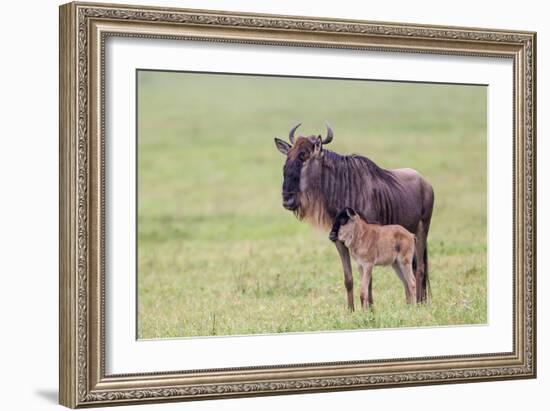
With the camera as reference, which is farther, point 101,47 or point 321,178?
point 321,178

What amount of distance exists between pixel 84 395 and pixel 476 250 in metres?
3.27

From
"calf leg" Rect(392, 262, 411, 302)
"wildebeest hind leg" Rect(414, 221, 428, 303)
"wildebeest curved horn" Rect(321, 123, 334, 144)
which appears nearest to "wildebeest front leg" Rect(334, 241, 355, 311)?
"calf leg" Rect(392, 262, 411, 302)

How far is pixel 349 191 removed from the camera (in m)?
9.72

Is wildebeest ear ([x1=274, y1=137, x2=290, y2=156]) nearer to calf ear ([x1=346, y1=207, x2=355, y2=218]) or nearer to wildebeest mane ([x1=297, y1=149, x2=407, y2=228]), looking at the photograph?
wildebeest mane ([x1=297, y1=149, x2=407, y2=228])

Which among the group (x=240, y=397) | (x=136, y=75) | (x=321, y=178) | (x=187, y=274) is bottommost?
(x=240, y=397)

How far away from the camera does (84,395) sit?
28.1 feet

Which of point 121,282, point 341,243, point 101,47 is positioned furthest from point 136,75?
point 341,243

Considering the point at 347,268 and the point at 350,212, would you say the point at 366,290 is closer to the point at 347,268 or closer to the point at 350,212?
the point at 347,268

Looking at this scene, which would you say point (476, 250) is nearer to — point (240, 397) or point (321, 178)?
point (321, 178)

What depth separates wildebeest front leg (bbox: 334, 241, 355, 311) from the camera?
9656 mm

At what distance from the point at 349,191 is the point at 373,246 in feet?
1.45

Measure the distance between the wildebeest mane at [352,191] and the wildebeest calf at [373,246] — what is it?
0.19 feet

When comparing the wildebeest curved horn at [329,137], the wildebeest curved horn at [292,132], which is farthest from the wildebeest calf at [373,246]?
the wildebeest curved horn at [292,132]

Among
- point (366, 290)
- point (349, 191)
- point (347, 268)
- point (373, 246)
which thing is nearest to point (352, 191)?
point (349, 191)
